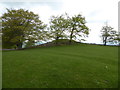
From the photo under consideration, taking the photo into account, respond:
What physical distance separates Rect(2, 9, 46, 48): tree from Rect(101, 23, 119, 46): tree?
20429mm

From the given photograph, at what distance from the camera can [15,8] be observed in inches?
661

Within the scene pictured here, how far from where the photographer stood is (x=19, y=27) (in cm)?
1445

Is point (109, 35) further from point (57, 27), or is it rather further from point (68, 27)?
point (57, 27)

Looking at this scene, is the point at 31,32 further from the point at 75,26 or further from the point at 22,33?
the point at 75,26

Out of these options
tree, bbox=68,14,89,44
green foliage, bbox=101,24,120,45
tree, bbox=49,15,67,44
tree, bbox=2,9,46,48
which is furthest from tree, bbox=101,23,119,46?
tree, bbox=2,9,46,48

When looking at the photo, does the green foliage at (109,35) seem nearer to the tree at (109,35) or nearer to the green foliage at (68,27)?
the tree at (109,35)

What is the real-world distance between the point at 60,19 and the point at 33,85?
19469mm

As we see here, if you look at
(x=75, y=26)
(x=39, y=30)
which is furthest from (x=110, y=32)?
(x=39, y=30)

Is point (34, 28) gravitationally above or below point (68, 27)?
below

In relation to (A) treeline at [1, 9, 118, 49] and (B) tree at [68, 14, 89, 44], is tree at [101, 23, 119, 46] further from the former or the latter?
(B) tree at [68, 14, 89, 44]

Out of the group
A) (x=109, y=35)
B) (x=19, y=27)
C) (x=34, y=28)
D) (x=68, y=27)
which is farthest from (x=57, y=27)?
(x=109, y=35)

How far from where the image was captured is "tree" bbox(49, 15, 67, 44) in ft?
63.8

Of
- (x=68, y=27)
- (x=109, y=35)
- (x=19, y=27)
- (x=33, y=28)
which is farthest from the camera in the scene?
(x=109, y=35)

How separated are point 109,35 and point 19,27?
25067 millimetres
